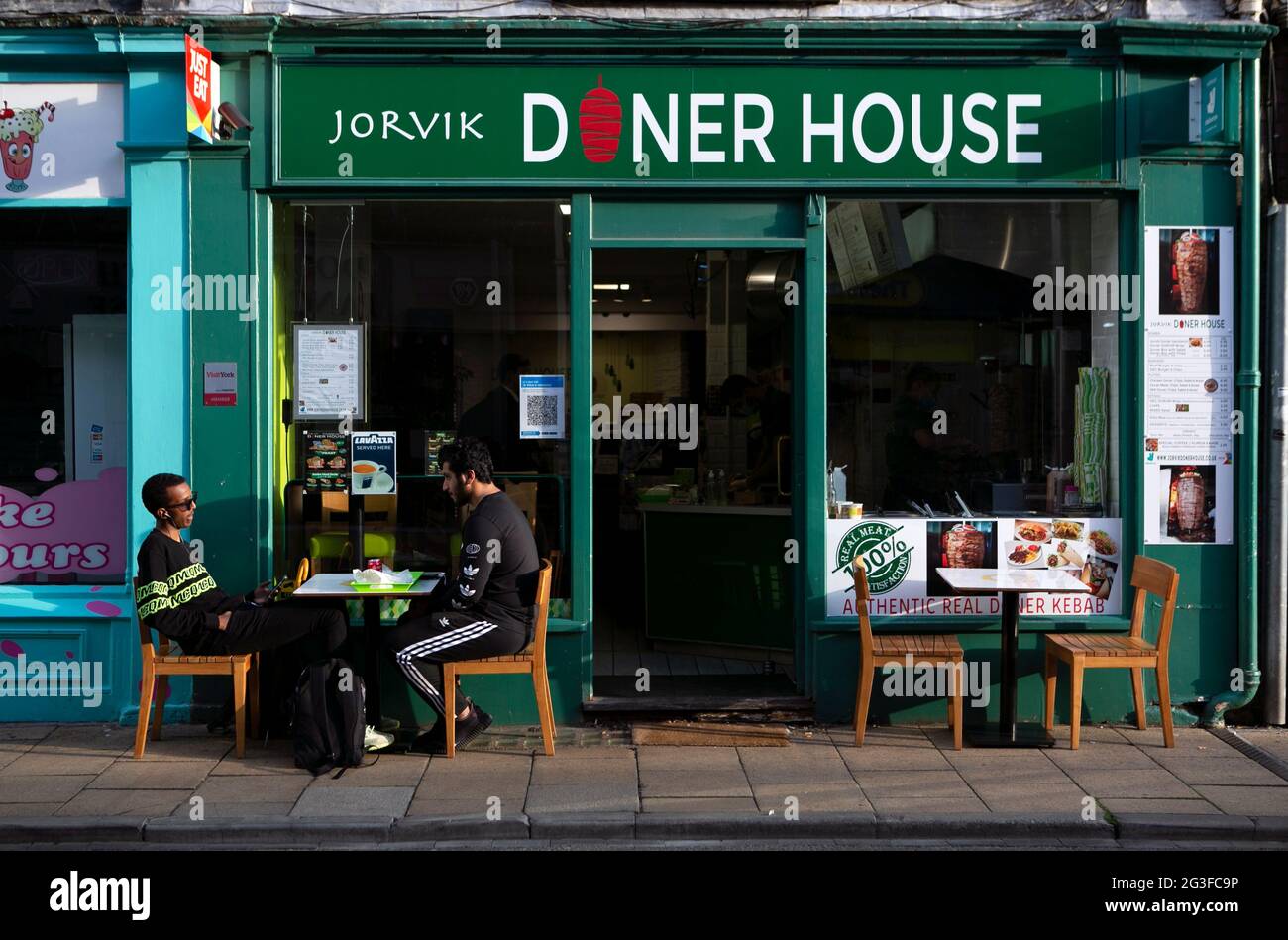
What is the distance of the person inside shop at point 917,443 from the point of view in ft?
25.3

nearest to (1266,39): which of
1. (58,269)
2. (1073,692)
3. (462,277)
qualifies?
(1073,692)

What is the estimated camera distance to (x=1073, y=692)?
22.4 feet

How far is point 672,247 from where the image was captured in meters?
7.42

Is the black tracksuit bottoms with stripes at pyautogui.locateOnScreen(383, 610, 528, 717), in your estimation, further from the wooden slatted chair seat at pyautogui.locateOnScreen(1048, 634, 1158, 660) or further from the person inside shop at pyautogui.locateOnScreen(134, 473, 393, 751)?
the wooden slatted chair seat at pyautogui.locateOnScreen(1048, 634, 1158, 660)

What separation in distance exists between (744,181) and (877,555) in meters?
2.38

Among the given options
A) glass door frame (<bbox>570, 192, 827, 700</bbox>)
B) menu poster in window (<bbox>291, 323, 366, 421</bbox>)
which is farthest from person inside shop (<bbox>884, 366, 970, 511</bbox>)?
menu poster in window (<bbox>291, 323, 366, 421</bbox>)

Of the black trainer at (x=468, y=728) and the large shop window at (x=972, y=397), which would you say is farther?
the large shop window at (x=972, y=397)

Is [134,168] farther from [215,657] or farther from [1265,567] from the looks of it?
[1265,567]

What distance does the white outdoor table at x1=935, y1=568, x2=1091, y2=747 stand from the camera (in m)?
6.81

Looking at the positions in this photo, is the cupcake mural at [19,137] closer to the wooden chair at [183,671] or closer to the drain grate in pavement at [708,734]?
the wooden chair at [183,671]

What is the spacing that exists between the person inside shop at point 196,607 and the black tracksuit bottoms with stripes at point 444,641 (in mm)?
394

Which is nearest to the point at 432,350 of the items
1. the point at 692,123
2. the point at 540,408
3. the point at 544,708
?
the point at 540,408

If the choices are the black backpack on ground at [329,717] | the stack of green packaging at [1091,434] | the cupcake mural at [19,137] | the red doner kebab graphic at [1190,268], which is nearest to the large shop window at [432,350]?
the black backpack on ground at [329,717]

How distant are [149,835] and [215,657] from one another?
4.37ft
